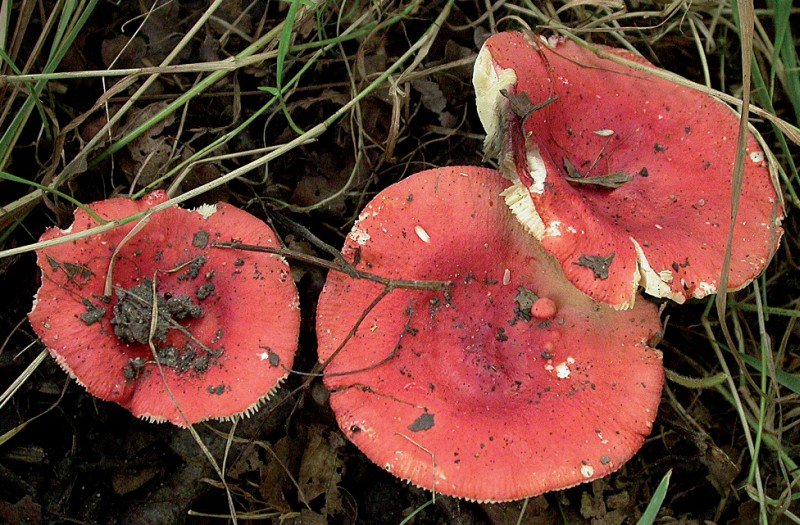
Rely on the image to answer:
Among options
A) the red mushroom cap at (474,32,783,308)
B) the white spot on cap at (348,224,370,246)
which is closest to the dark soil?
the white spot on cap at (348,224,370,246)

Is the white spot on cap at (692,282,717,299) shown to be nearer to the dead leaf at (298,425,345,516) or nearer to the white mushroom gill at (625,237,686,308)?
the white mushroom gill at (625,237,686,308)

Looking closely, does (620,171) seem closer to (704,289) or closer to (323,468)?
(704,289)

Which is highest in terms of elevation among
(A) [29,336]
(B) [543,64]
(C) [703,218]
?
(B) [543,64]

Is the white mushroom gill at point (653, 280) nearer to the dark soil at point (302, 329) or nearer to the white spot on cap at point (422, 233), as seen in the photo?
the white spot on cap at point (422, 233)

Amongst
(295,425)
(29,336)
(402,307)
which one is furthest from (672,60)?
(29,336)

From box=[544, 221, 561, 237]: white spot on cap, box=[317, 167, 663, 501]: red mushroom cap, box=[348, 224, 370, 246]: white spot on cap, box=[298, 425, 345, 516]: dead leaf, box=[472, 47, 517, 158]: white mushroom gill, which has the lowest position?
box=[298, 425, 345, 516]: dead leaf

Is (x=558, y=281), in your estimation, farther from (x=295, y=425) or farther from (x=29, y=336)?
(x=29, y=336)

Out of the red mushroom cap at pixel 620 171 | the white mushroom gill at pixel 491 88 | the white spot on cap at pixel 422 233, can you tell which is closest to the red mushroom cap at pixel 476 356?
the white spot on cap at pixel 422 233
